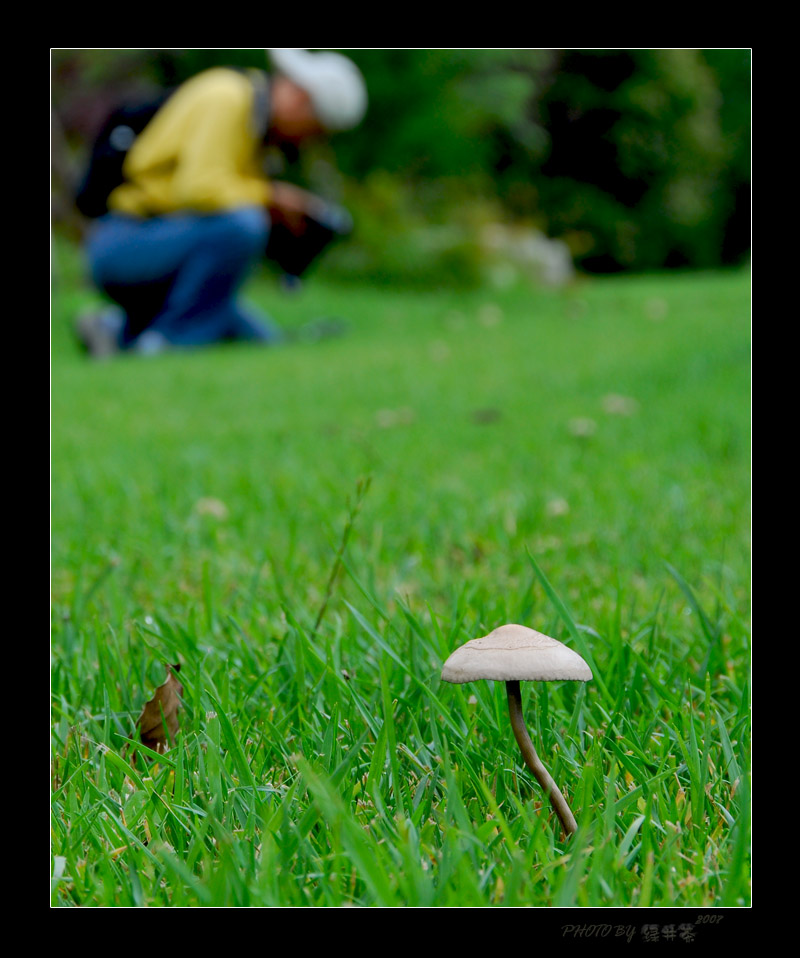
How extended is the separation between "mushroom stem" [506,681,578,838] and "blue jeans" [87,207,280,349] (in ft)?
19.9

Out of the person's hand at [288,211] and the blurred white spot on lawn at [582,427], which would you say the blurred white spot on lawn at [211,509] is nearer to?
the blurred white spot on lawn at [582,427]

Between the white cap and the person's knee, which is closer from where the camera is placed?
the white cap

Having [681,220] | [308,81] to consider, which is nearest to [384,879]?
[308,81]

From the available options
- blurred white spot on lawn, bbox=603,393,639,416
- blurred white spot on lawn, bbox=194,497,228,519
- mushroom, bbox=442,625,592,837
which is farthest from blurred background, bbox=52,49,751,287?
mushroom, bbox=442,625,592,837

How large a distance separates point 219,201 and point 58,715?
579 cm

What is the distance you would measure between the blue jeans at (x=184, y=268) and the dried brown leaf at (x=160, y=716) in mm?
5709

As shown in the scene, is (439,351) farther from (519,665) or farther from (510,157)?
(510,157)

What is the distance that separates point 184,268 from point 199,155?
0.81m

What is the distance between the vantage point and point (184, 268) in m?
6.64

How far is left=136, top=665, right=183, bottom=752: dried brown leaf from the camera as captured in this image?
1116mm

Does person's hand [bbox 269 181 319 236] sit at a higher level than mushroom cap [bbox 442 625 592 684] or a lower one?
higher

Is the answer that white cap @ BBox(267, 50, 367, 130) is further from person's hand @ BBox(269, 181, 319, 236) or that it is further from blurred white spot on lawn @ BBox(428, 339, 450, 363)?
blurred white spot on lawn @ BBox(428, 339, 450, 363)

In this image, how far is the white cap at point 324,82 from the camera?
20.0ft
